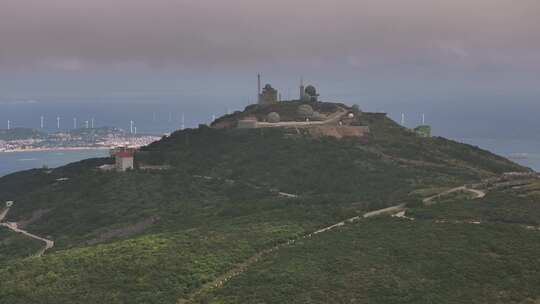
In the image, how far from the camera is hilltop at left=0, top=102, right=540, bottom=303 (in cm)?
3284

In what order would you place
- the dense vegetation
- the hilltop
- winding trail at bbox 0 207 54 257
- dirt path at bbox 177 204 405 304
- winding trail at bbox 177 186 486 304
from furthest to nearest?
winding trail at bbox 0 207 54 257, winding trail at bbox 177 186 486 304, dirt path at bbox 177 204 405 304, the hilltop, the dense vegetation

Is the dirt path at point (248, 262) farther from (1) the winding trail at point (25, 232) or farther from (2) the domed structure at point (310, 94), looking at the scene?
(2) the domed structure at point (310, 94)

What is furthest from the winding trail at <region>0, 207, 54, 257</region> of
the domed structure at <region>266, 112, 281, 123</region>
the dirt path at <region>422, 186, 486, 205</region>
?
the domed structure at <region>266, 112, 281, 123</region>

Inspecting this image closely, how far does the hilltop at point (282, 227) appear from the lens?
108 feet

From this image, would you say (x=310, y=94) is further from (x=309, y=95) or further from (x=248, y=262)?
(x=248, y=262)

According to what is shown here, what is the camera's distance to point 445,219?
145ft

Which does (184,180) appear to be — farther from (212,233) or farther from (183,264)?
(183,264)

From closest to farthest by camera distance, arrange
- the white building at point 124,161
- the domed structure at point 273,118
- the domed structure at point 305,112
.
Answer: the white building at point 124,161, the domed structure at point 273,118, the domed structure at point 305,112

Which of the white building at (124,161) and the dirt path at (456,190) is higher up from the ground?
the white building at (124,161)

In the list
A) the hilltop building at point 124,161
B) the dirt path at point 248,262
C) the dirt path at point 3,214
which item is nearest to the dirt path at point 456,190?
the dirt path at point 248,262

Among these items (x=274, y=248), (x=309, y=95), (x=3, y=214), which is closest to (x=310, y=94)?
(x=309, y=95)

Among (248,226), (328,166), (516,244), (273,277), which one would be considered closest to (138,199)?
(328,166)

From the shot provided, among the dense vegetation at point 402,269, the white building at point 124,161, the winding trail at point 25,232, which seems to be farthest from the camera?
the white building at point 124,161

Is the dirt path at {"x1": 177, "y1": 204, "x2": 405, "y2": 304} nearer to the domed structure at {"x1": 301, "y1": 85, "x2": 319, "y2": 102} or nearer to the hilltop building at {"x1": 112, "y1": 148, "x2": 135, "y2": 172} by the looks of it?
the hilltop building at {"x1": 112, "y1": 148, "x2": 135, "y2": 172}
